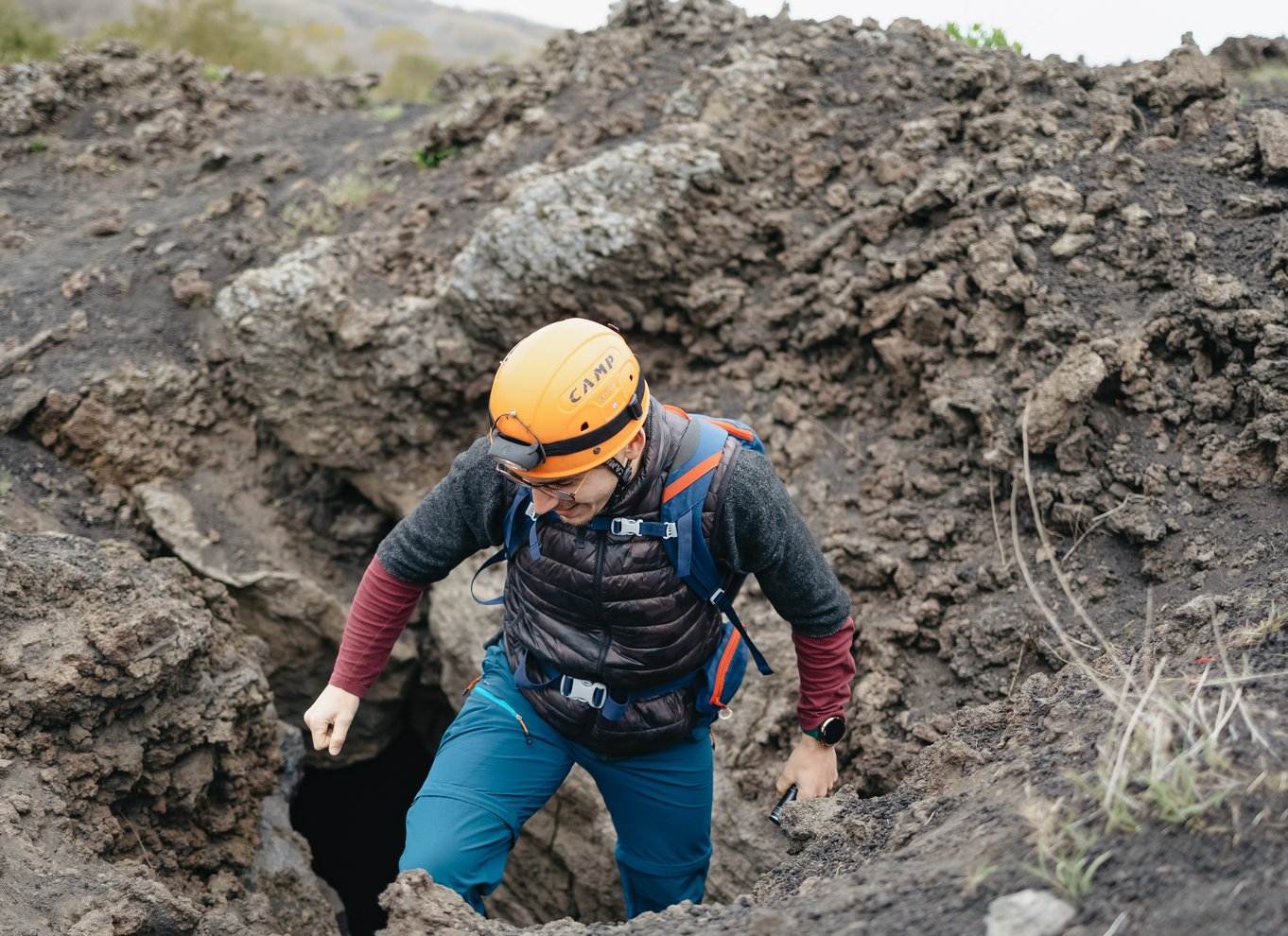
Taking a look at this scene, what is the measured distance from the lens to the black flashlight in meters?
3.43

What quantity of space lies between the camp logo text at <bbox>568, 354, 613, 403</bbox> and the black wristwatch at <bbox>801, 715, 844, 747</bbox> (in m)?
1.47

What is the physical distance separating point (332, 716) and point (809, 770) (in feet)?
5.53

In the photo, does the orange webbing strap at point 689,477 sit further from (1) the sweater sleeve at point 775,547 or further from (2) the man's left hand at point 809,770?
(2) the man's left hand at point 809,770

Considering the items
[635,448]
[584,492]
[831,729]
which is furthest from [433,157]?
[831,729]

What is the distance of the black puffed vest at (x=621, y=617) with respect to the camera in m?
3.08

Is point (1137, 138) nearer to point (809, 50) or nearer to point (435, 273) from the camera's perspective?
point (809, 50)

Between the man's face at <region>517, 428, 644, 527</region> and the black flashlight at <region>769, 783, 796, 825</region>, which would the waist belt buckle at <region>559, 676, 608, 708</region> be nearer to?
the man's face at <region>517, 428, 644, 527</region>

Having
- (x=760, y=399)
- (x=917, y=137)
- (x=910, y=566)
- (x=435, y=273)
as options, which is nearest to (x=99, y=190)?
(x=435, y=273)

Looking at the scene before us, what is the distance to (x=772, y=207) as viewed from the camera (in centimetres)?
580

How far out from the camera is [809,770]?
11.5ft

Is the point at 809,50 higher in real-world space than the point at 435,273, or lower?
higher

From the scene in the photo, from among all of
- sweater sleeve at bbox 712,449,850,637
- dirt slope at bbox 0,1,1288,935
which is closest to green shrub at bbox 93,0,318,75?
dirt slope at bbox 0,1,1288,935

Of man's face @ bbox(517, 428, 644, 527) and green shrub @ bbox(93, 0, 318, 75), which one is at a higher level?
green shrub @ bbox(93, 0, 318, 75)

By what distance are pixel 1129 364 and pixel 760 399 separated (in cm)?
196
